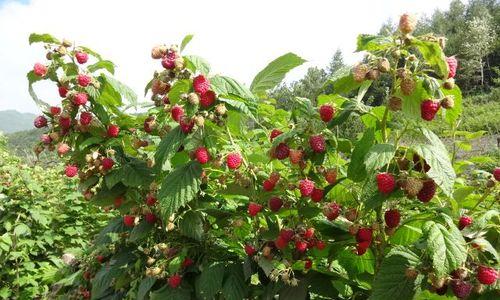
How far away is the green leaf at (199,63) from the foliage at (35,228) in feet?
9.68

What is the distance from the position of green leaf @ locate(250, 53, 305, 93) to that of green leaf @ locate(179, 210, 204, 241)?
624 millimetres

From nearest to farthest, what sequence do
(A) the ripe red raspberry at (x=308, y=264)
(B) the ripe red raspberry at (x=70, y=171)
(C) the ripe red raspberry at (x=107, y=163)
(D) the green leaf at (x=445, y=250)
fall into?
1. (D) the green leaf at (x=445, y=250)
2. (A) the ripe red raspberry at (x=308, y=264)
3. (C) the ripe red raspberry at (x=107, y=163)
4. (B) the ripe red raspberry at (x=70, y=171)

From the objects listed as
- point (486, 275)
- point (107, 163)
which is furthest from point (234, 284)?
point (486, 275)

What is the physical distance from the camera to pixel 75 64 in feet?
7.30

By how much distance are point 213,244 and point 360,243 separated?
910 millimetres

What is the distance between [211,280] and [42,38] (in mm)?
1387

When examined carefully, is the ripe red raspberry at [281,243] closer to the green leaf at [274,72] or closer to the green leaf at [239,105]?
the green leaf at [239,105]

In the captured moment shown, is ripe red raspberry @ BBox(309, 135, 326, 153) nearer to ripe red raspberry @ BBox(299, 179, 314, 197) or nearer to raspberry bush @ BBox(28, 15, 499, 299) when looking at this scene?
raspberry bush @ BBox(28, 15, 499, 299)

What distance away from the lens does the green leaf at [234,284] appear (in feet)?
6.16

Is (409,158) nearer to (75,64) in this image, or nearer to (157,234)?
(157,234)

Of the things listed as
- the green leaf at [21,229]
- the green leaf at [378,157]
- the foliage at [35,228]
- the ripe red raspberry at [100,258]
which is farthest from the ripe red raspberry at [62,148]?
the green leaf at [21,229]

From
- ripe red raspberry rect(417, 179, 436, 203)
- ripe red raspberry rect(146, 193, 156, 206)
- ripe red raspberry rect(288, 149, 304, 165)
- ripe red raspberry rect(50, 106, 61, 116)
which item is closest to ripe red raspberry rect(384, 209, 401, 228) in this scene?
ripe red raspberry rect(417, 179, 436, 203)

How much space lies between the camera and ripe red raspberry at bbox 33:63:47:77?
2.15m

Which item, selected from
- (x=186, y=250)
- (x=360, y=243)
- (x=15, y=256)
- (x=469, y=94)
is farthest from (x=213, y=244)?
(x=469, y=94)
